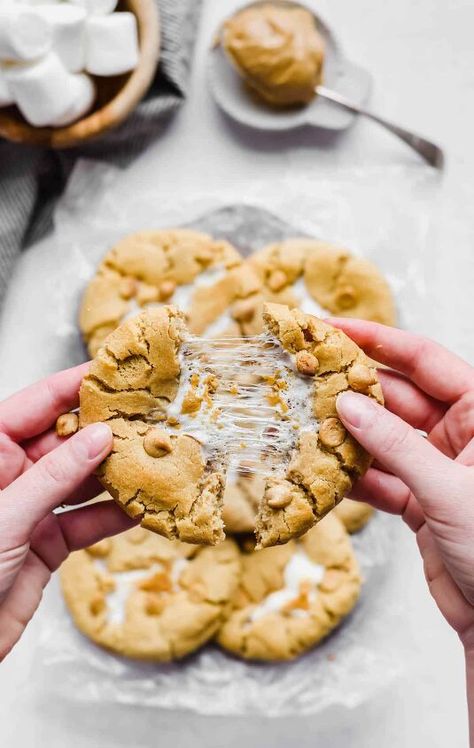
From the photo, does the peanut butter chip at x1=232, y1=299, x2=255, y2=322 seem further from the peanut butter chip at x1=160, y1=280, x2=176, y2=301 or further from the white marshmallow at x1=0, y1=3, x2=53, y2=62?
the white marshmallow at x1=0, y1=3, x2=53, y2=62

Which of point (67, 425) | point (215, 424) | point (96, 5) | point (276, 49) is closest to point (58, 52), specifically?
point (96, 5)

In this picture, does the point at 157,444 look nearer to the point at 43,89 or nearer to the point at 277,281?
the point at 277,281

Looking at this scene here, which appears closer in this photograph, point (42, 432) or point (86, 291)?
point (42, 432)

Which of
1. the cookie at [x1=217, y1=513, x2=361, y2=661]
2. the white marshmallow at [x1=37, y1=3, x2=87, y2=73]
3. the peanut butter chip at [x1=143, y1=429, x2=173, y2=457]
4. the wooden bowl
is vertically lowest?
the cookie at [x1=217, y1=513, x2=361, y2=661]

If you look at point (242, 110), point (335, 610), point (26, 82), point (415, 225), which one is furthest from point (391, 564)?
point (26, 82)

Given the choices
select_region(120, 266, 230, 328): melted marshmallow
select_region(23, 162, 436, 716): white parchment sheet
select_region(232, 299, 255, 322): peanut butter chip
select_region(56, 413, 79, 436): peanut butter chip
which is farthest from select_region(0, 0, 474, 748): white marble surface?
select_region(56, 413, 79, 436): peanut butter chip

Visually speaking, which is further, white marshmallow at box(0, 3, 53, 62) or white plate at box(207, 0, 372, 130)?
white plate at box(207, 0, 372, 130)

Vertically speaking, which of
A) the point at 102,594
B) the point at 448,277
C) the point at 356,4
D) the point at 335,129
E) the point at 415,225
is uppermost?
the point at 356,4

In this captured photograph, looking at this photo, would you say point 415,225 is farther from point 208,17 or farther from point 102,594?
point 102,594
